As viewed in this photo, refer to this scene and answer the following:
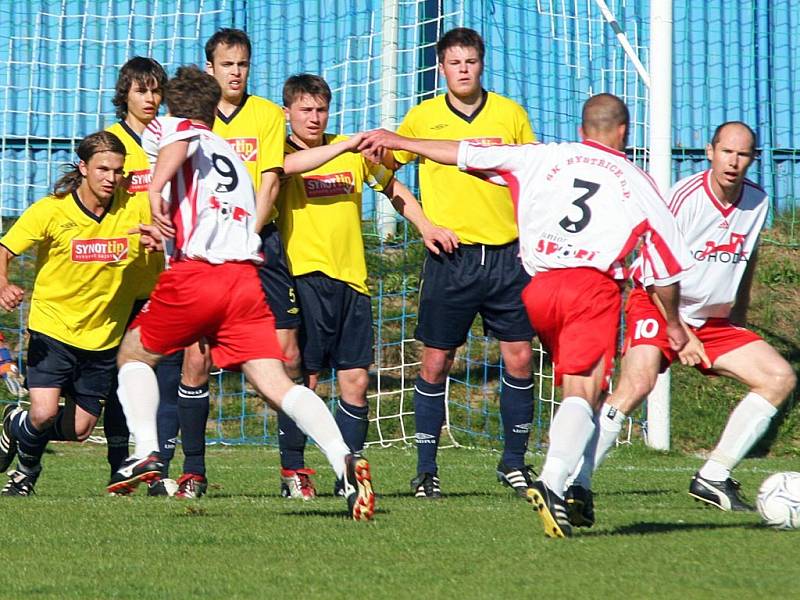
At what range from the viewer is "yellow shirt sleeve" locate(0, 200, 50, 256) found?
806cm

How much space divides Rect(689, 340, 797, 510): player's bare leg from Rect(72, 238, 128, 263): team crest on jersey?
11.0 ft

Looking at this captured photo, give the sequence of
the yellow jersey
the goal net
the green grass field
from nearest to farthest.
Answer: the green grass field < the yellow jersey < the goal net

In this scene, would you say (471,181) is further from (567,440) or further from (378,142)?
(567,440)

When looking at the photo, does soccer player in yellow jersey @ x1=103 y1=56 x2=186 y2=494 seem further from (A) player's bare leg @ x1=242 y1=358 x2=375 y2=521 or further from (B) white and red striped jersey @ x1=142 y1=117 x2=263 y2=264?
(A) player's bare leg @ x1=242 y1=358 x2=375 y2=521

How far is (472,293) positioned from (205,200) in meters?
2.09

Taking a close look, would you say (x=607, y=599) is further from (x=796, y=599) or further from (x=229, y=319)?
(x=229, y=319)

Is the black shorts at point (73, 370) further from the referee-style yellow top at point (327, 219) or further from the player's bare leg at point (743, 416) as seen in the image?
the player's bare leg at point (743, 416)

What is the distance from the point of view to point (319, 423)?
660 cm

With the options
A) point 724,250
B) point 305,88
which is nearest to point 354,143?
point 305,88

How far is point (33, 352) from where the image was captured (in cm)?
830

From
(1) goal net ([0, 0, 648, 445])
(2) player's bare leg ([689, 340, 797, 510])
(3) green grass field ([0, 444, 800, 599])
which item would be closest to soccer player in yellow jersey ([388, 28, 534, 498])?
(3) green grass field ([0, 444, 800, 599])

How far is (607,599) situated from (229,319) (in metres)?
2.67

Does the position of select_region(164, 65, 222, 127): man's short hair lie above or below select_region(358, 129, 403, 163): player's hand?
above

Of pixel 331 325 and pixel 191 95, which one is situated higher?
pixel 191 95
